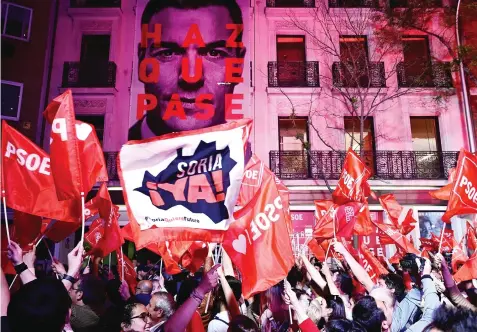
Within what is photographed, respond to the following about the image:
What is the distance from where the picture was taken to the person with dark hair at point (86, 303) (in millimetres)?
4102

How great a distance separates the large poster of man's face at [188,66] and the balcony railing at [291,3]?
3.32ft

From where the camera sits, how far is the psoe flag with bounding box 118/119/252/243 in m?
3.84

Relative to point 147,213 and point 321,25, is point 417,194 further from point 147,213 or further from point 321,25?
point 147,213

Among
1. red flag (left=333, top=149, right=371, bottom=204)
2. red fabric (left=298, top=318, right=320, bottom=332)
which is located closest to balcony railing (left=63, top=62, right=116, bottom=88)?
red flag (left=333, top=149, right=371, bottom=204)

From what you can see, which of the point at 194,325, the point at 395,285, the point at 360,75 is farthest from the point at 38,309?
the point at 360,75

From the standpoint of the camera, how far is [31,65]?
17.4m

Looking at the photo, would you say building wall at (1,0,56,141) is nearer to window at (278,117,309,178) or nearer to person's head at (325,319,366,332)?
window at (278,117,309,178)

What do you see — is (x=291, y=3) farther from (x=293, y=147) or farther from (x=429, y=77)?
(x=429, y=77)

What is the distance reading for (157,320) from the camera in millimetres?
3738

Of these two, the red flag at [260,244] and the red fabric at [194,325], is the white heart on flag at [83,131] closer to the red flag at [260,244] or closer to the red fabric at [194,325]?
the red flag at [260,244]

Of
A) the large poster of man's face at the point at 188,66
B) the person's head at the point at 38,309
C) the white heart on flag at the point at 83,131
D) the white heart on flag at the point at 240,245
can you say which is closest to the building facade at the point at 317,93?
the large poster of man's face at the point at 188,66

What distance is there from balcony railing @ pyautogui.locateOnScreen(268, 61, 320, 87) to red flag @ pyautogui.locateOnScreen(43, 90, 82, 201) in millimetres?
13549

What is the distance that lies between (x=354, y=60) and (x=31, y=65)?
12.4 metres

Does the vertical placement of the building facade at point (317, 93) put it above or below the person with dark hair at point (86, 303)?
above
